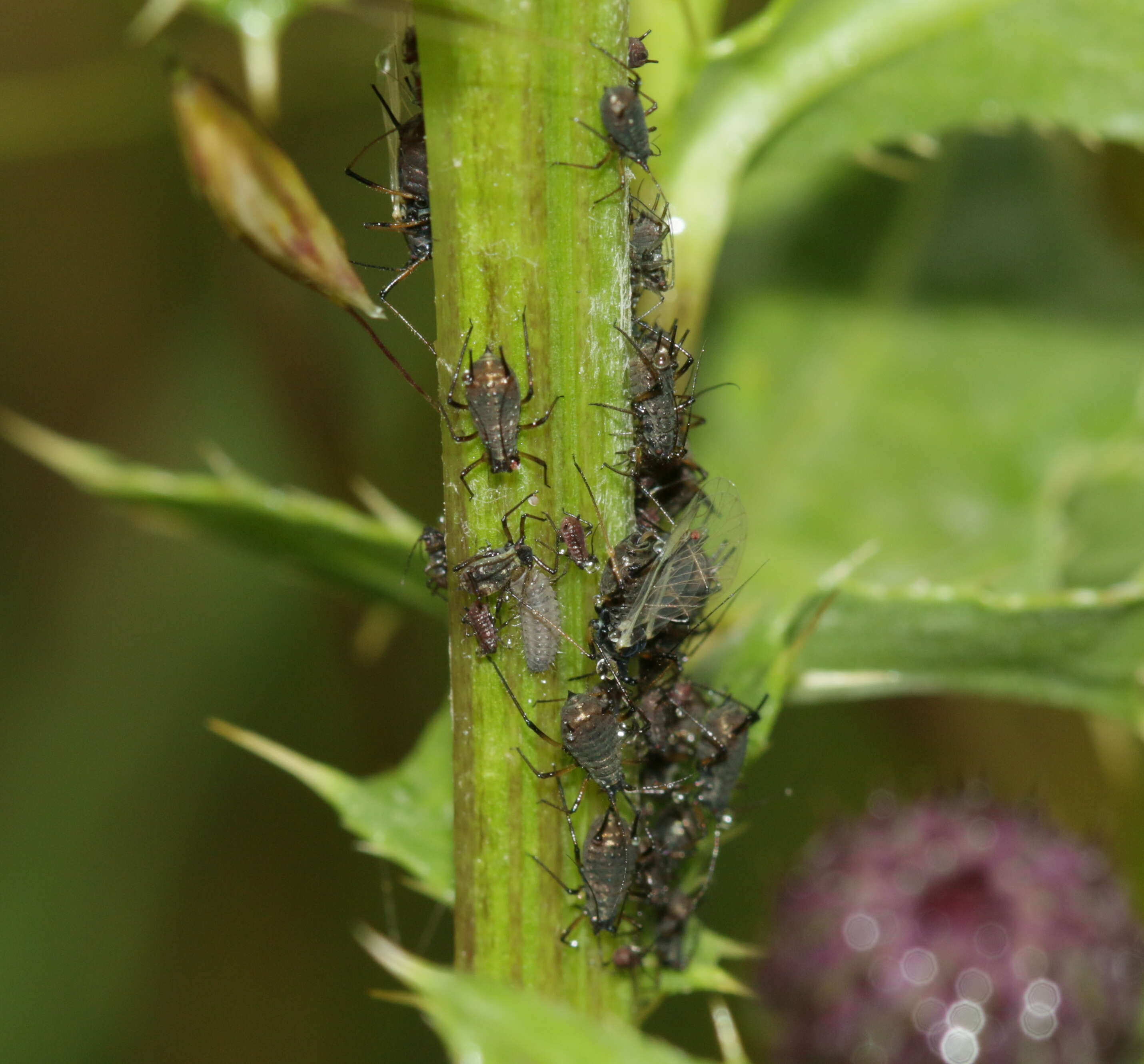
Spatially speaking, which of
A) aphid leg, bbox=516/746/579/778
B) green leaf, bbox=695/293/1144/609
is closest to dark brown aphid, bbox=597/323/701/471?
aphid leg, bbox=516/746/579/778

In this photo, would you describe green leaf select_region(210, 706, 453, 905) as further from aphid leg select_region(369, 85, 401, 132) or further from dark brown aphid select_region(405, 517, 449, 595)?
aphid leg select_region(369, 85, 401, 132)

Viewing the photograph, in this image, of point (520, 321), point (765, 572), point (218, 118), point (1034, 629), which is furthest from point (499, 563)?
point (765, 572)

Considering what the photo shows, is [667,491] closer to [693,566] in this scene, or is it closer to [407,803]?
[693,566]

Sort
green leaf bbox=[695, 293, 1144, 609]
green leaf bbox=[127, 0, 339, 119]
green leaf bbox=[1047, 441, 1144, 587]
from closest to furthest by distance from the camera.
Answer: green leaf bbox=[127, 0, 339, 119] < green leaf bbox=[1047, 441, 1144, 587] < green leaf bbox=[695, 293, 1144, 609]

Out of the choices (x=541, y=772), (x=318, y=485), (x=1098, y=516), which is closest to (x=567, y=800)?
(x=541, y=772)

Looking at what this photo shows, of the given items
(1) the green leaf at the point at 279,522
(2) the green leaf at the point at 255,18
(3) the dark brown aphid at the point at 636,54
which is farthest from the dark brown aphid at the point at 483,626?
(2) the green leaf at the point at 255,18

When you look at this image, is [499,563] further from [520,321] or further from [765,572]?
[765,572]

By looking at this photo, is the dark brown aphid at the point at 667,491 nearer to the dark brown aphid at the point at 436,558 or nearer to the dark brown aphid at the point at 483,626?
the dark brown aphid at the point at 483,626

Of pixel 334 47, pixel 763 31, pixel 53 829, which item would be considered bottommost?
pixel 53 829
